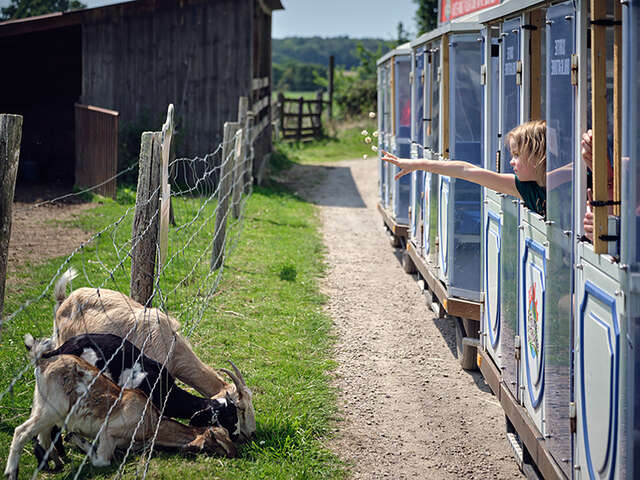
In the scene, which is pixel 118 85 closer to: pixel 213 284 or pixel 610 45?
pixel 213 284

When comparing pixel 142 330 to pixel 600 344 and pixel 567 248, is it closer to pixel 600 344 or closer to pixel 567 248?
pixel 567 248

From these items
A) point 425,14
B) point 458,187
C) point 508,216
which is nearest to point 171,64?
point 458,187

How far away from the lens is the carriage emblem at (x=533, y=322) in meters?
4.24

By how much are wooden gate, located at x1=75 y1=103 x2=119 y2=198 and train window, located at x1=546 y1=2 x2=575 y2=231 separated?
11966mm

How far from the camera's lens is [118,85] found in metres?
18.2

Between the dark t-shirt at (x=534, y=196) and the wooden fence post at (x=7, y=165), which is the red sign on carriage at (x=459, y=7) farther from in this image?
the wooden fence post at (x=7, y=165)

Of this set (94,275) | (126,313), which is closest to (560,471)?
(126,313)

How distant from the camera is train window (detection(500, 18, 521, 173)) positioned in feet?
15.6

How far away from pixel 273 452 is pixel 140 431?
32.7 inches

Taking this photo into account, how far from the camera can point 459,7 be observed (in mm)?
9422

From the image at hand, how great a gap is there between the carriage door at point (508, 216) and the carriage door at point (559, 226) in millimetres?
741

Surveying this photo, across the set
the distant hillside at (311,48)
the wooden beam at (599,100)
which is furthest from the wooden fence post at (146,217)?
the distant hillside at (311,48)

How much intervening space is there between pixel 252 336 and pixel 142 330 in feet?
7.49

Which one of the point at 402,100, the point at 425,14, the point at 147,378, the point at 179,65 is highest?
the point at 425,14
